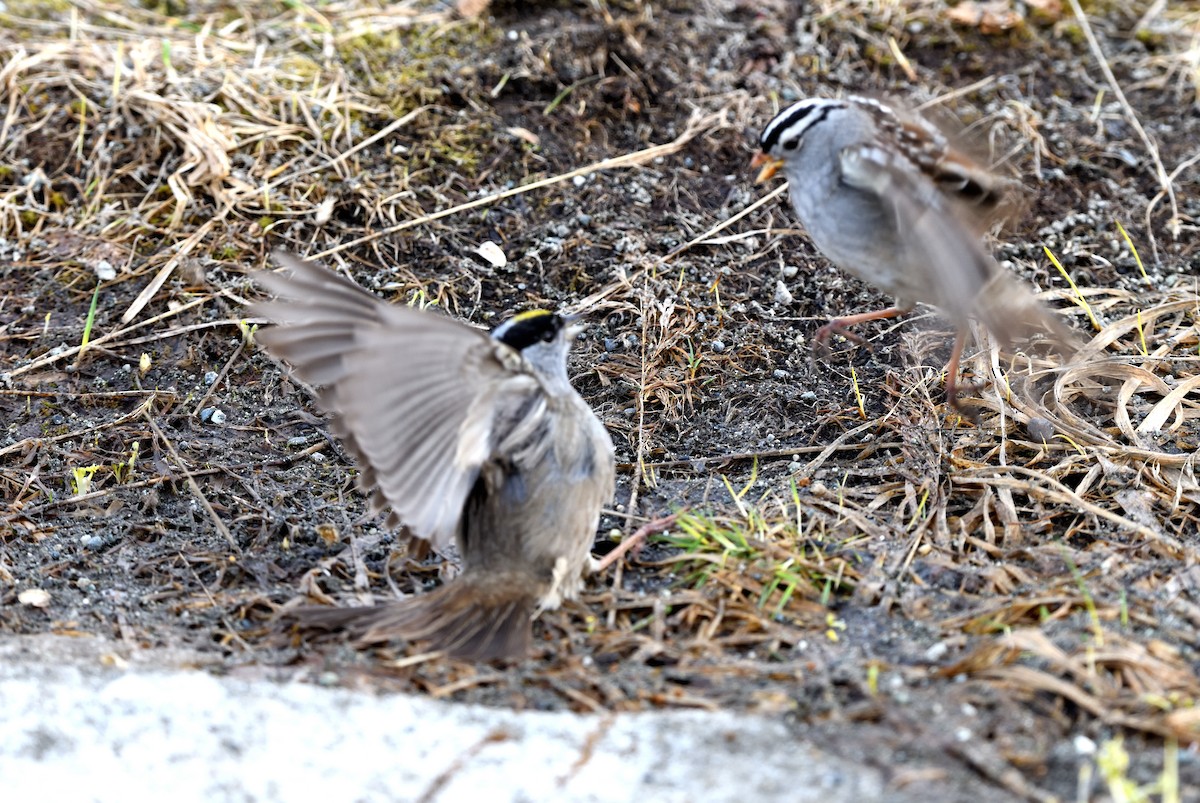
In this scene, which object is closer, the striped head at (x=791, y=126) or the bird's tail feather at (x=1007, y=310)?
the bird's tail feather at (x=1007, y=310)

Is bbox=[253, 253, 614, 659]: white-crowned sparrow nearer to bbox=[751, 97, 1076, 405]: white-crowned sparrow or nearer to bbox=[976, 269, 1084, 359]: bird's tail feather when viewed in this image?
bbox=[751, 97, 1076, 405]: white-crowned sparrow

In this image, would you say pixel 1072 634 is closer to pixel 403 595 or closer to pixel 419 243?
pixel 403 595

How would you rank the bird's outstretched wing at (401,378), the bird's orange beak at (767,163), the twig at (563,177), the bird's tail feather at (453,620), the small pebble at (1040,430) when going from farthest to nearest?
the twig at (563,177)
the bird's orange beak at (767,163)
the small pebble at (1040,430)
the bird's tail feather at (453,620)
the bird's outstretched wing at (401,378)

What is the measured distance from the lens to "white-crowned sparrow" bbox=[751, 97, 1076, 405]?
14.3ft

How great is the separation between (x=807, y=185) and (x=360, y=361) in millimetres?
2134

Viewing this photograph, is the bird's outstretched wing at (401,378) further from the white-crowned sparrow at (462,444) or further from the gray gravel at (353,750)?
the gray gravel at (353,750)

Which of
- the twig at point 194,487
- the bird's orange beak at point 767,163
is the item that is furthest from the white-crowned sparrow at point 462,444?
the bird's orange beak at point 767,163

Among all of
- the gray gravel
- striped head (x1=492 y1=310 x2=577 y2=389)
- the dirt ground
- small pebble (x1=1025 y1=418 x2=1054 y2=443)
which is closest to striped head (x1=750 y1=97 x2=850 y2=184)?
the dirt ground

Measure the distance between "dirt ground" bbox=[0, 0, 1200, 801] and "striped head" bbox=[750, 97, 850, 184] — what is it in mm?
735

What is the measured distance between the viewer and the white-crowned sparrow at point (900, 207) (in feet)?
14.3

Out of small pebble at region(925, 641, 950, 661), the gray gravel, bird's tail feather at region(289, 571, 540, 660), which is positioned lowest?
small pebble at region(925, 641, 950, 661)

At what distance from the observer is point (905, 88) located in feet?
23.3

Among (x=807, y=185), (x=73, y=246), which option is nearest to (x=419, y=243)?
(x=73, y=246)

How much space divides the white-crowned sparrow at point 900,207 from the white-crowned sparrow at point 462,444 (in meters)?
1.20
